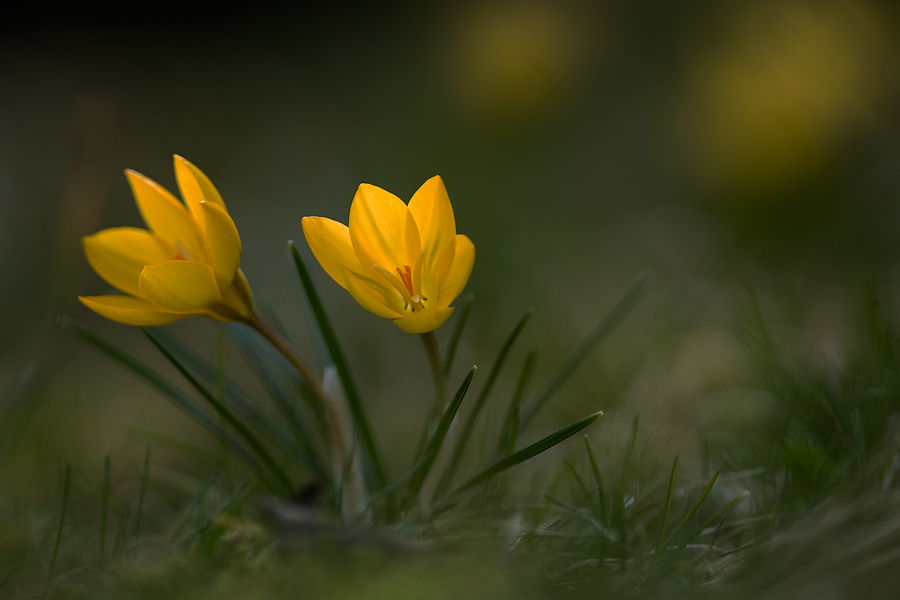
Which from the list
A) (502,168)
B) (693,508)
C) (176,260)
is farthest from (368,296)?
(502,168)

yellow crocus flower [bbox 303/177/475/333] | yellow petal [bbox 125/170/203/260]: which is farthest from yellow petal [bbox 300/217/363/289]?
yellow petal [bbox 125/170/203/260]

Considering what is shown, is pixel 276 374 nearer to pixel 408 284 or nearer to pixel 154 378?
pixel 154 378

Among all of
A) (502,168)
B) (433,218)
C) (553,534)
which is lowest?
(553,534)

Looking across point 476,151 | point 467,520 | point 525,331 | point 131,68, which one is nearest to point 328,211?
point 476,151

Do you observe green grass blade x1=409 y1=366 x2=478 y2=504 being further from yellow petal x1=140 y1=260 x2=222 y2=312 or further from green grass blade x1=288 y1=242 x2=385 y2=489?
yellow petal x1=140 y1=260 x2=222 y2=312

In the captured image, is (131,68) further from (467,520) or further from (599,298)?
(467,520)

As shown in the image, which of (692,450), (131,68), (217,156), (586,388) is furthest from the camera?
(131,68)

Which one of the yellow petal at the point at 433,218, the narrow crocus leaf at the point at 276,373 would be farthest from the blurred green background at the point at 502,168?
the yellow petal at the point at 433,218
